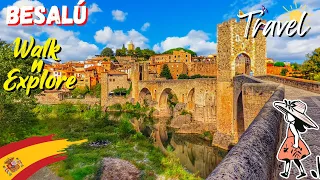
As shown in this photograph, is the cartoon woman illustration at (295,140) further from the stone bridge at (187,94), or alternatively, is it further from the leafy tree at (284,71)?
the leafy tree at (284,71)

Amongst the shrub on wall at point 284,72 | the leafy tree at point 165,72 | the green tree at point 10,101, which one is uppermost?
the leafy tree at point 165,72

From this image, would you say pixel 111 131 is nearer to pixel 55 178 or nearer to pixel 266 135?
pixel 55 178

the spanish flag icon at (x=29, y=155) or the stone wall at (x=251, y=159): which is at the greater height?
the stone wall at (x=251, y=159)

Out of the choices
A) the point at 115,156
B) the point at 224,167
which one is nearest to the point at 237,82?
the point at 115,156

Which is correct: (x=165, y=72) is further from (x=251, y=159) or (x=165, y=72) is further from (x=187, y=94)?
(x=251, y=159)

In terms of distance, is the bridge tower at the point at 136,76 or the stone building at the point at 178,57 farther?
the stone building at the point at 178,57

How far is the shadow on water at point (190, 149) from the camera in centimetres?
1697

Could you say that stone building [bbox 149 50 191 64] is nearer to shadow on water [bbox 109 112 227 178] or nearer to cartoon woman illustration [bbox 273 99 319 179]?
shadow on water [bbox 109 112 227 178]

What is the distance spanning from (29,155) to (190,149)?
1142 cm

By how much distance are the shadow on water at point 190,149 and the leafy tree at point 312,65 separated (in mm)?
10672

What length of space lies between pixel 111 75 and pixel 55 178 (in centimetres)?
3795

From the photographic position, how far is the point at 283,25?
5.87 metres

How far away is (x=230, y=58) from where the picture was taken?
17641 millimetres

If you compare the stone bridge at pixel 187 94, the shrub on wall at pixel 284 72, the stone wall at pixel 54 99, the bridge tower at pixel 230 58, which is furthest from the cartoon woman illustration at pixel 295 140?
the stone wall at pixel 54 99
